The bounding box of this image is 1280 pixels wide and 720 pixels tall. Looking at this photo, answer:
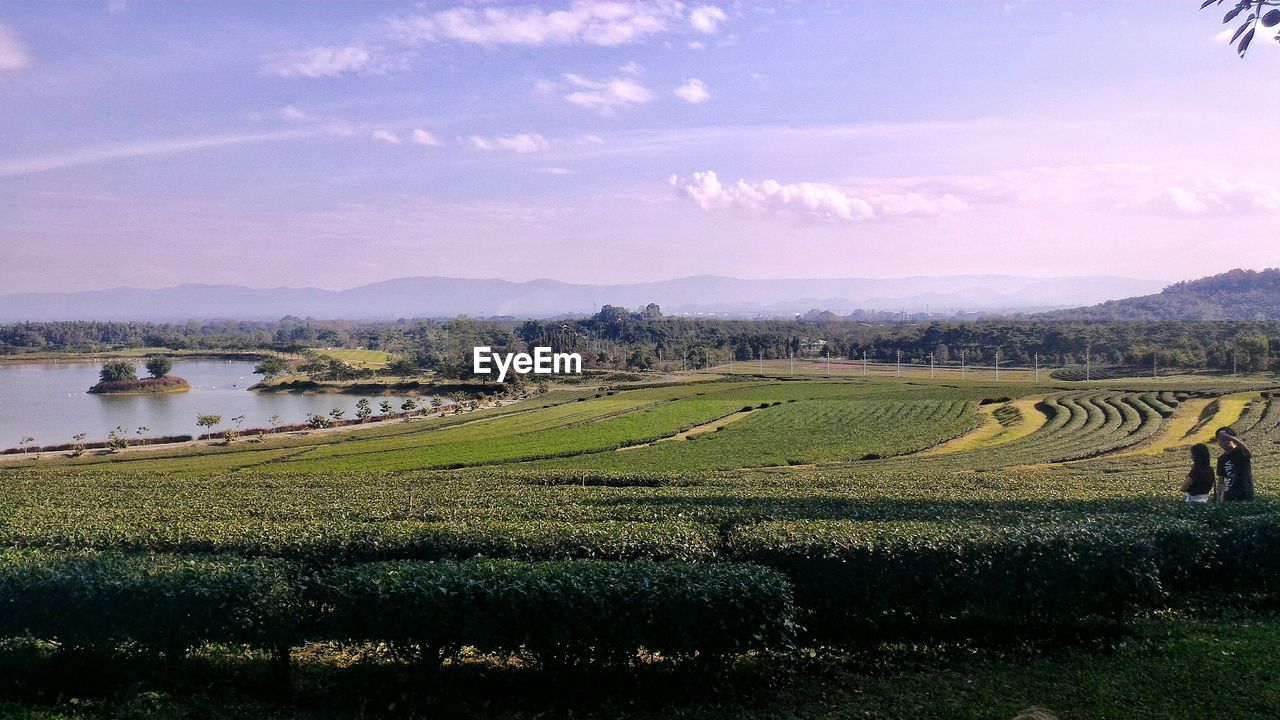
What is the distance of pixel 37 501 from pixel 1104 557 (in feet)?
94.8

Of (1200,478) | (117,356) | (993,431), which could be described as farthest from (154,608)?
(117,356)

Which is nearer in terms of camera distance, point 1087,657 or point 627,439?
point 1087,657

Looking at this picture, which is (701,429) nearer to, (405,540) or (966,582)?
(405,540)

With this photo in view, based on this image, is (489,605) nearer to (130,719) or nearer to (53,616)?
(130,719)

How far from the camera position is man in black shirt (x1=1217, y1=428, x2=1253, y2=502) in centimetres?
1419

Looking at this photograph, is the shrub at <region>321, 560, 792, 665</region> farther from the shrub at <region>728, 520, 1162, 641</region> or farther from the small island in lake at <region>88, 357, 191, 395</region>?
the small island in lake at <region>88, 357, 191, 395</region>

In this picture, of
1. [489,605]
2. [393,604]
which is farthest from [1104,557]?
[393,604]

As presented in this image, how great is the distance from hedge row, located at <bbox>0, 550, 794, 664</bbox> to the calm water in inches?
3168

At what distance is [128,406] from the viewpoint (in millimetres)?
105500

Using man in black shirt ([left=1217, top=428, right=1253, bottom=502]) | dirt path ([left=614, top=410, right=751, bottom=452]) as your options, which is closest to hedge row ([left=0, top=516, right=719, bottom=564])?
man in black shirt ([left=1217, top=428, right=1253, bottom=502])

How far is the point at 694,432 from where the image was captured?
59.0 metres

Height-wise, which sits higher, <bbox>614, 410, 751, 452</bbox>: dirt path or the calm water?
<bbox>614, 410, 751, 452</bbox>: dirt path

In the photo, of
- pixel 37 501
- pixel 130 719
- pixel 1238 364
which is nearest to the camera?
pixel 130 719

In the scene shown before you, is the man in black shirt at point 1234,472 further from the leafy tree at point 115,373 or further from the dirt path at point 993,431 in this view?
the leafy tree at point 115,373
